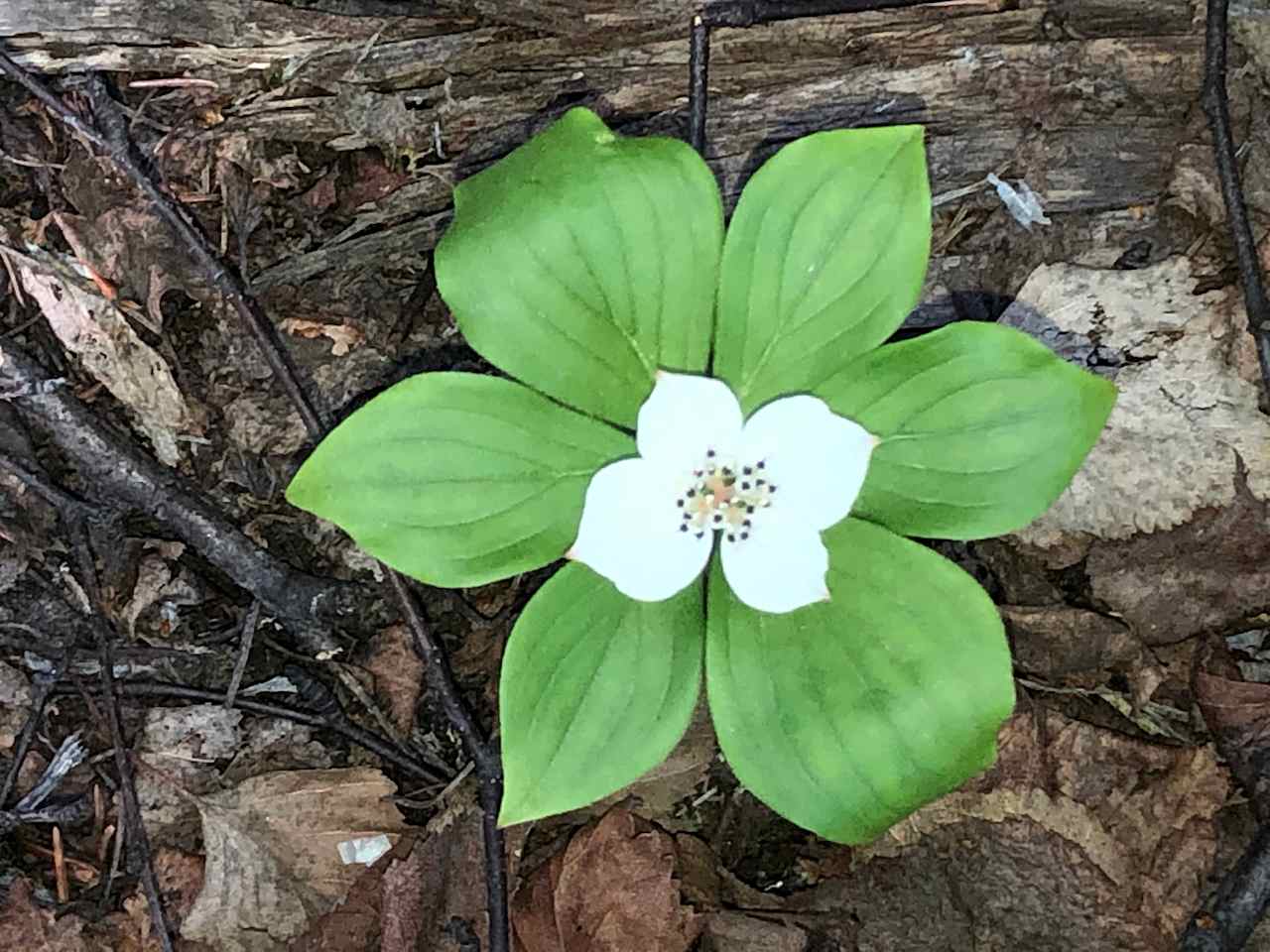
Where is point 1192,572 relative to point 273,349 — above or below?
below

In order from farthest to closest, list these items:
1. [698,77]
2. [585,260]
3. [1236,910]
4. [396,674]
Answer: [396,674]
[1236,910]
[698,77]
[585,260]

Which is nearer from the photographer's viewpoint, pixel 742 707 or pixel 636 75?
pixel 742 707

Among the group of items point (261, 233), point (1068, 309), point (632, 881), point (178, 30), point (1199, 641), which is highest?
point (178, 30)

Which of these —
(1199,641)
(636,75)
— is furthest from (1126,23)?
(1199,641)

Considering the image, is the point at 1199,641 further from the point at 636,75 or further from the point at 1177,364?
the point at 636,75

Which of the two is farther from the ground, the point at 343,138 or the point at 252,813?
the point at 343,138

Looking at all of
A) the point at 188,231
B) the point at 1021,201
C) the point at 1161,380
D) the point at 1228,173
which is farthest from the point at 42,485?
the point at 1228,173

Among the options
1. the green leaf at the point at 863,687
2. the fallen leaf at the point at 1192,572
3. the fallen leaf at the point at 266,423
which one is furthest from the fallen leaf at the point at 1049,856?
the fallen leaf at the point at 266,423

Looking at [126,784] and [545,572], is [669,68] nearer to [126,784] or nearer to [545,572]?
[545,572]
